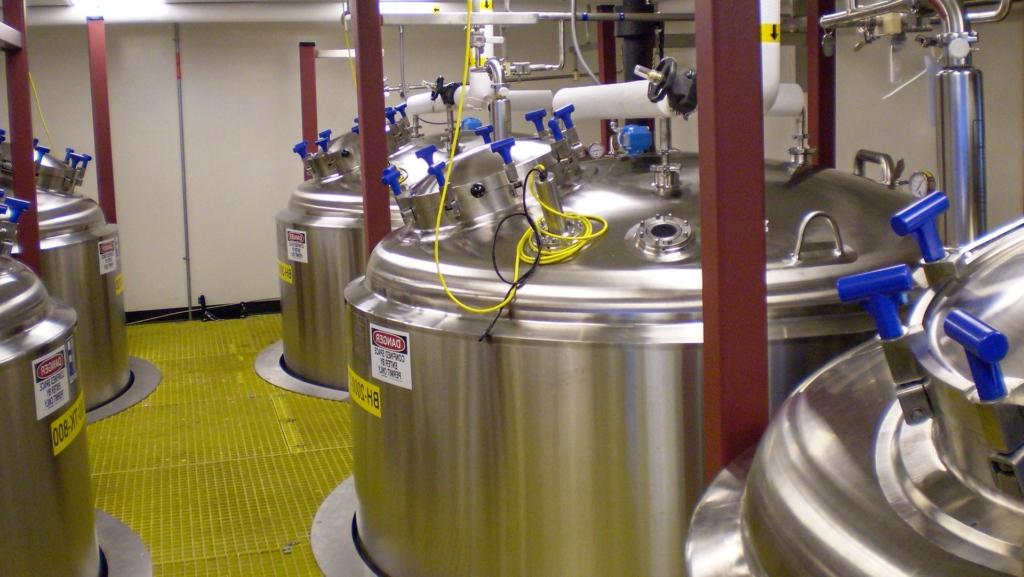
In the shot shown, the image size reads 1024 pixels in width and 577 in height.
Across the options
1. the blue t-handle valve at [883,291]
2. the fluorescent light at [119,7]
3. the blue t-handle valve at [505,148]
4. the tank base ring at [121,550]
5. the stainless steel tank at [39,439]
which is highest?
the fluorescent light at [119,7]

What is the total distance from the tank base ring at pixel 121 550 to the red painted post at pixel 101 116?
2.54 meters

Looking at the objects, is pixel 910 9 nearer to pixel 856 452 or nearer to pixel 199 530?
pixel 856 452

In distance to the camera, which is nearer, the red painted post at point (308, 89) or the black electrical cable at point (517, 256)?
the black electrical cable at point (517, 256)

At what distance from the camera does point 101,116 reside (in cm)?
521

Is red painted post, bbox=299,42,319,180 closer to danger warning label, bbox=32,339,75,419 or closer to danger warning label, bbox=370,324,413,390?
danger warning label, bbox=32,339,75,419

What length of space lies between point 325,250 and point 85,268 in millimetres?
969

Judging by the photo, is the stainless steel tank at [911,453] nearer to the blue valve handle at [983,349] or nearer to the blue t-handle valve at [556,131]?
the blue valve handle at [983,349]

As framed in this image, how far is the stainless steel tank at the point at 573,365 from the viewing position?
6.04ft

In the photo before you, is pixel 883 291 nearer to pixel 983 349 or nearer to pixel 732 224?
pixel 983 349

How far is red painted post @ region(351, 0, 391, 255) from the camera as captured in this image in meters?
2.66

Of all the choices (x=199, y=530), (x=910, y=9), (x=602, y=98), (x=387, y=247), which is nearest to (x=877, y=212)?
(x=910, y=9)

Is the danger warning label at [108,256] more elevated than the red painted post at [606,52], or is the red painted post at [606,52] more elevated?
the red painted post at [606,52]

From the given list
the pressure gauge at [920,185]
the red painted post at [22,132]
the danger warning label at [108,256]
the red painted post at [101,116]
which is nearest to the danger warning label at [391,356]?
the red painted post at [22,132]

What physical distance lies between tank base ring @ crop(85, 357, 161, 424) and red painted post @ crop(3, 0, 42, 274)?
139 cm
